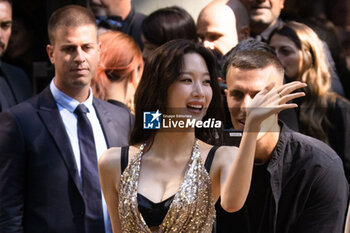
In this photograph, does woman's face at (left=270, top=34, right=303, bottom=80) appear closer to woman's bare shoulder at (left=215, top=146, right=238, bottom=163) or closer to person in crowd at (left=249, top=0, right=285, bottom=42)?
person in crowd at (left=249, top=0, right=285, bottom=42)

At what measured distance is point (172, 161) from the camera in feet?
7.36

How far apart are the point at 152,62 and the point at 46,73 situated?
1.04m

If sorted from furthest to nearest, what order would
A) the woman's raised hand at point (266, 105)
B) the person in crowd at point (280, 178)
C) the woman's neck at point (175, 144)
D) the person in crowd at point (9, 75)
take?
the person in crowd at point (9, 75)
the person in crowd at point (280, 178)
the woman's neck at point (175, 144)
the woman's raised hand at point (266, 105)

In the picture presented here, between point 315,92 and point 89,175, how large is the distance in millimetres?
1050

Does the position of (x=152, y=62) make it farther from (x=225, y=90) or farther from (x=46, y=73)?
(x=46, y=73)

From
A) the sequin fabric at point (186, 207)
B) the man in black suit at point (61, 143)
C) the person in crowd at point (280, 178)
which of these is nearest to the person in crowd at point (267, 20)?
the person in crowd at point (280, 178)

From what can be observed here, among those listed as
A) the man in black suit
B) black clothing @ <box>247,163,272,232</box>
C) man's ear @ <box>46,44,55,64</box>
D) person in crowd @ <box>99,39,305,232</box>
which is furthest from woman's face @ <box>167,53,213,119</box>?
man's ear @ <box>46,44,55,64</box>

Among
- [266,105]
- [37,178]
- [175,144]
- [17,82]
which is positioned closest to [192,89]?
[175,144]

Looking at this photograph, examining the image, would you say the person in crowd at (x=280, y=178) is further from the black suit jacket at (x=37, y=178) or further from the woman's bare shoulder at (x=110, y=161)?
the black suit jacket at (x=37, y=178)

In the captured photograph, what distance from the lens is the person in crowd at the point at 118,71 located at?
287cm

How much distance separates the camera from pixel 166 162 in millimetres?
2240

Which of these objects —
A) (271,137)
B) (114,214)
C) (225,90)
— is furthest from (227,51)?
(114,214)

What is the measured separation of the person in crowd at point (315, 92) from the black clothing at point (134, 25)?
0.63 m

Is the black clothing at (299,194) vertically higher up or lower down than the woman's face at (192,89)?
lower down
